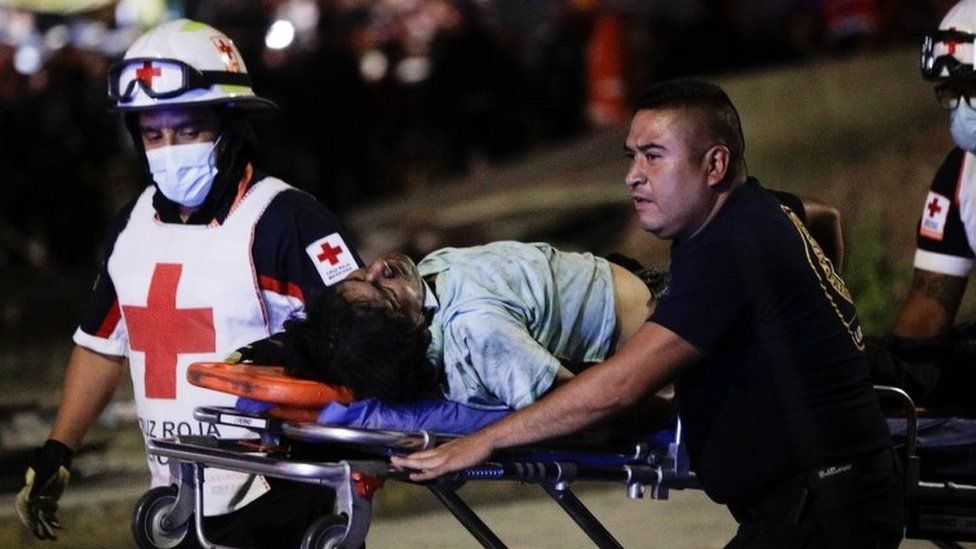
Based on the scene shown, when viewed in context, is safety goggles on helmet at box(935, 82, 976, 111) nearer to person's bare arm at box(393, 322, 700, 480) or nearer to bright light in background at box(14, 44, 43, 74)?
person's bare arm at box(393, 322, 700, 480)

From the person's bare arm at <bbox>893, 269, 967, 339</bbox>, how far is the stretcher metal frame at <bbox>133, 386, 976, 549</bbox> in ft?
3.92

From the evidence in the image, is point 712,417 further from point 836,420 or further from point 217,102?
point 217,102

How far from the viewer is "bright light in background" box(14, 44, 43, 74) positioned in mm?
15211

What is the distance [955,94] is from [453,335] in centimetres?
187

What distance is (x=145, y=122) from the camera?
4660 mm

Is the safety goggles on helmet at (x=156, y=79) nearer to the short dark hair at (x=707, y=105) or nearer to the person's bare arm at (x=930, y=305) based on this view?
the short dark hair at (x=707, y=105)

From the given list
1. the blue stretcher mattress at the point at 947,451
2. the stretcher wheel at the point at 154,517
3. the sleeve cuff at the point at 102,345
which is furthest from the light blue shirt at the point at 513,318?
the sleeve cuff at the point at 102,345

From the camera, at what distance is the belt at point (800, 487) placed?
380 cm

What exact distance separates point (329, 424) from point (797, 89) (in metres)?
9.24

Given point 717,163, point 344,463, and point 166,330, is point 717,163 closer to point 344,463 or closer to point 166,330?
point 344,463

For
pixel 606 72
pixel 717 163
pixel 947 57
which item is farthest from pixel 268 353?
pixel 606 72

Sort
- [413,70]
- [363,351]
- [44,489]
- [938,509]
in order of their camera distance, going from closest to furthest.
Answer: [363,351] < [938,509] < [44,489] < [413,70]

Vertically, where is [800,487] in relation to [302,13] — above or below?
above

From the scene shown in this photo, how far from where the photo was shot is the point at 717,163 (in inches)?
152
